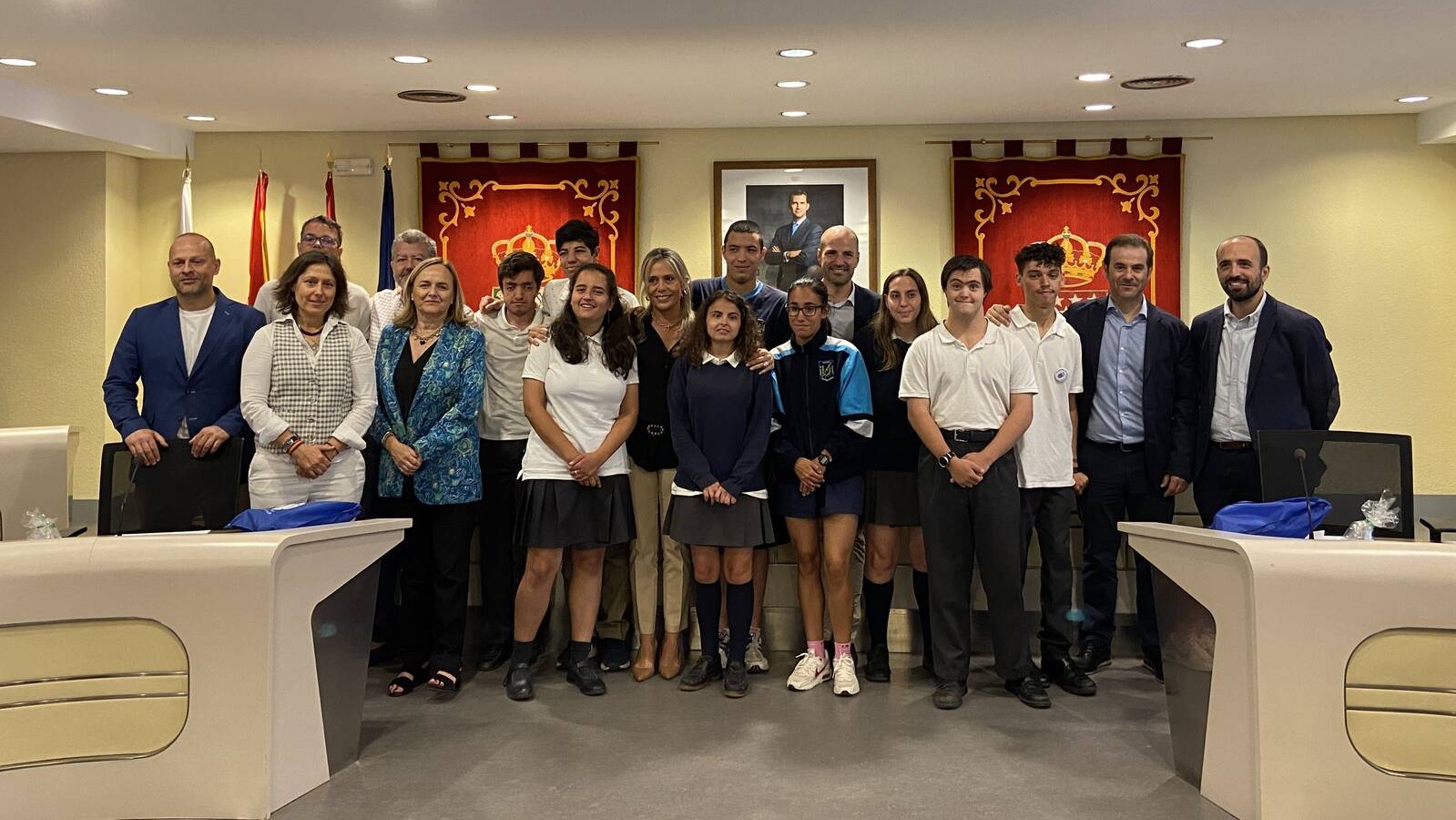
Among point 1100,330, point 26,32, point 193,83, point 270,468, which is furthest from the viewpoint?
point 193,83

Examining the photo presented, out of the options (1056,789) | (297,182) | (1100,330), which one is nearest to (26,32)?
(297,182)

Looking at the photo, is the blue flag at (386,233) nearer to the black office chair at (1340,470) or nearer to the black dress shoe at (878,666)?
the black dress shoe at (878,666)

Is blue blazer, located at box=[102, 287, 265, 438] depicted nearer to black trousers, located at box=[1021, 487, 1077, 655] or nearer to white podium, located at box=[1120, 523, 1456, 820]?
black trousers, located at box=[1021, 487, 1077, 655]

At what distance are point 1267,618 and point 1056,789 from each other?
86cm

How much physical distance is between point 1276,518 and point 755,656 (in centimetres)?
222

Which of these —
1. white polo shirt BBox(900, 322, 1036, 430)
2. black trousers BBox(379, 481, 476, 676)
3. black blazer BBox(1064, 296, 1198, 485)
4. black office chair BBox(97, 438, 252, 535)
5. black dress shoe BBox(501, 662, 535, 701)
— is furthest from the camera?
black blazer BBox(1064, 296, 1198, 485)

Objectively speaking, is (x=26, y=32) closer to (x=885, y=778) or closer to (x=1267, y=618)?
(x=885, y=778)

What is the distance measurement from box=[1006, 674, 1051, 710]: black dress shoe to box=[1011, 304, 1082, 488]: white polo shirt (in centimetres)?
74

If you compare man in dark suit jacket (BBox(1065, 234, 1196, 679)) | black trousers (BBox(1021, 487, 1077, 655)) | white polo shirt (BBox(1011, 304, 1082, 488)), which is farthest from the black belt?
man in dark suit jacket (BBox(1065, 234, 1196, 679))

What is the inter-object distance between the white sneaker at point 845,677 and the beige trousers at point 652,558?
2.27 feet

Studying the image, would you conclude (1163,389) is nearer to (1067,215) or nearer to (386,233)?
(1067,215)

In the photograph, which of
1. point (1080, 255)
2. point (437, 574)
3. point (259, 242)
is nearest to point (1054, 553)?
point (437, 574)

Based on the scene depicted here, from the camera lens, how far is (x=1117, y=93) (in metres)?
7.68

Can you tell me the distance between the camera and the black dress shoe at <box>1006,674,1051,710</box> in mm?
4500
